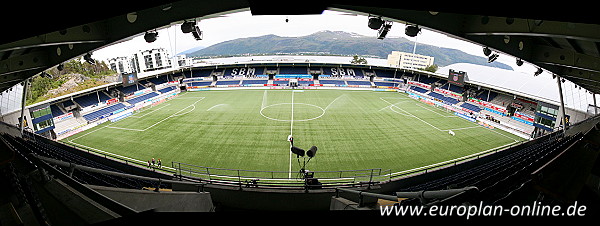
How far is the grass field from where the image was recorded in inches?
621

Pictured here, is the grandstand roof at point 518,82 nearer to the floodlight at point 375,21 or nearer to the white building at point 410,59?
the floodlight at point 375,21

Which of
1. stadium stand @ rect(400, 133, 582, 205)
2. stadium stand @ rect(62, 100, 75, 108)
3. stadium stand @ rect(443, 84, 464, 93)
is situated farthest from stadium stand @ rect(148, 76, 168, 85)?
stadium stand @ rect(443, 84, 464, 93)

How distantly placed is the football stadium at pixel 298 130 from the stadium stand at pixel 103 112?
19 centimetres

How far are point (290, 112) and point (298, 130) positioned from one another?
604 cm

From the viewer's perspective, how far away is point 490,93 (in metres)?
29.1

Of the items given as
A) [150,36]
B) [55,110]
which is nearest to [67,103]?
[55,110]

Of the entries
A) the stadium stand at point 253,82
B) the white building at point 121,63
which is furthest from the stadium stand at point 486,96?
the white building at point 121,63

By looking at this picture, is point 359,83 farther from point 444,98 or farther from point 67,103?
point 67,103

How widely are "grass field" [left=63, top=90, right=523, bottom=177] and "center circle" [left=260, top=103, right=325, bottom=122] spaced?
107 mm

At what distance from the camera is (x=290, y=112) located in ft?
87.7

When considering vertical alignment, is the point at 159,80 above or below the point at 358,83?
above

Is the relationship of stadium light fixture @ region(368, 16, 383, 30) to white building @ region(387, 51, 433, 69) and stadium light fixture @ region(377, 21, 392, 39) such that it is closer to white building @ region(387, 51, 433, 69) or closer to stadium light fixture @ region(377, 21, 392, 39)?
stadium light fixture @ region(377, 21, 392, 39)

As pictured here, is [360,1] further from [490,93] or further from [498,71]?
[498,71]

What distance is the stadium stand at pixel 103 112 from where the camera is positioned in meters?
25.2
